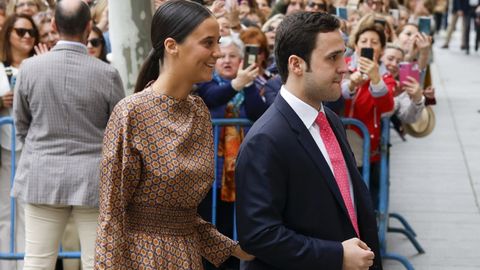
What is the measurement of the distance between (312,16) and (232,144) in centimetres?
317

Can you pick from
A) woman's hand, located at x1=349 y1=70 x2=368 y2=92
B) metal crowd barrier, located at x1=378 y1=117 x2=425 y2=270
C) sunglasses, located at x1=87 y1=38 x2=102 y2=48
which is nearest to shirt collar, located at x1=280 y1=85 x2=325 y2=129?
woman's hand, located at x1=349 y1=70 x2=368 y2=92

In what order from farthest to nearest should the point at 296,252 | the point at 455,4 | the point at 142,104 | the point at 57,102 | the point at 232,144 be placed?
the point at 455,4 < the point at 232,144 < the point at 57,102 < the point at 142,104 < the point at 296,252

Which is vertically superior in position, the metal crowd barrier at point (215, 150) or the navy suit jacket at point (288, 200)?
the navy suit jacket at point (288, 200)

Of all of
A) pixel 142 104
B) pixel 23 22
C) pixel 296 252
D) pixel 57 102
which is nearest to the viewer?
pixel 296 252

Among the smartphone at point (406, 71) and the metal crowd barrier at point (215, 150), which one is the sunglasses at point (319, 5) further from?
the metal crowd barrier at point (215, 150)

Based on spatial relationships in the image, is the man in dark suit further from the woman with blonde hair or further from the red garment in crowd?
A: the woman with blonde hair

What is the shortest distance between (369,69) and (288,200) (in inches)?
134

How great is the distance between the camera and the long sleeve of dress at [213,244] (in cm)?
407

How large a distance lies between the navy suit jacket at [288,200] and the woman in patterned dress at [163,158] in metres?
0.28

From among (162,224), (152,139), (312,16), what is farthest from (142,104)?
(312,16)

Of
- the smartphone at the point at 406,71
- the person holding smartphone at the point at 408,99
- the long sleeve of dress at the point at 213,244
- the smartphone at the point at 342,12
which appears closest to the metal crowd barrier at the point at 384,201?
the person holding smartphone at the point at 408,99

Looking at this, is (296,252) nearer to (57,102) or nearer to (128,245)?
(128,245)

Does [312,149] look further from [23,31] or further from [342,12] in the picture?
[342,12]

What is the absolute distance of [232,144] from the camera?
6828 millimetres
